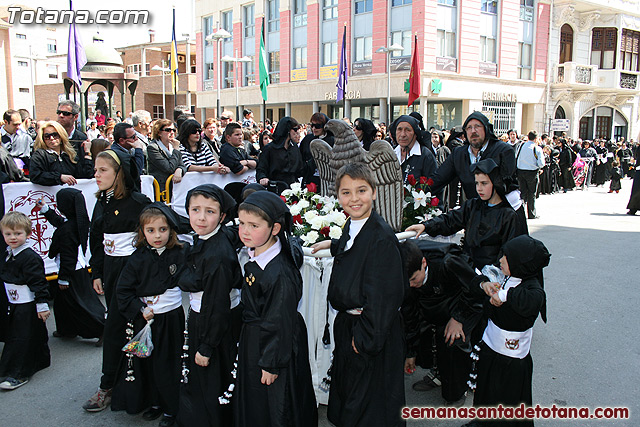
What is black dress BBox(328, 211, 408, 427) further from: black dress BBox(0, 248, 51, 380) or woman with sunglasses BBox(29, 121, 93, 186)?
woman with sunglasses BBox(29, 121, 93, 186)

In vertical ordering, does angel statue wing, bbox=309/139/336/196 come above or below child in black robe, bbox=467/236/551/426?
above

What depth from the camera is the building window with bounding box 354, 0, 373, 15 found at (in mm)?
26895

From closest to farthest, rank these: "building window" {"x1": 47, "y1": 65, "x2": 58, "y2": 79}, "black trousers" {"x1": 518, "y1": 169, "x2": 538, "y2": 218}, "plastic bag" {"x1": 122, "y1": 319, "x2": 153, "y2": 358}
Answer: "plastic bag" {"x1": 122, "y1": 319, "x2": 153, "y2": 358} < "black trousers" {"x1": 518, "y1": 169, "x2": 538, "y2": 218} < "building window" {"x1": 47, "y1": 65, "x2": 58, "y2": 79}

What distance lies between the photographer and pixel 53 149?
5.82m

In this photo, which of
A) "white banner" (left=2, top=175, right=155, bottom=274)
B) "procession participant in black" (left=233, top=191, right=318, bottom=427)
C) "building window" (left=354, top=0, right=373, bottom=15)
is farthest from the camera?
"building window" (left=354, top=0, right=373, bottom=15)

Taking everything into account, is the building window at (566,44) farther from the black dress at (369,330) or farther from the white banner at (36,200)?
the black dress at (369,330)

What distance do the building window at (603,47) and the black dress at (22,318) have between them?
110 ft

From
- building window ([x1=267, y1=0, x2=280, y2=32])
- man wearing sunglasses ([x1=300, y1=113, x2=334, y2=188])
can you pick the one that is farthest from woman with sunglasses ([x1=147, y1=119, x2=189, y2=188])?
building window ([x1=267, y1=0, x2=280, y2=32])

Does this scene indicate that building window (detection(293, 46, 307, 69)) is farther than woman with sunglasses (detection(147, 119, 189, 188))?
Yes

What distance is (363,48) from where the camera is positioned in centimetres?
2744

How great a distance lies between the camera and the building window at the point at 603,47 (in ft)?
99.3

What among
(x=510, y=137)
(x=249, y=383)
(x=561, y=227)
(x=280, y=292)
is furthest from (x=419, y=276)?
(x=510, y=137)

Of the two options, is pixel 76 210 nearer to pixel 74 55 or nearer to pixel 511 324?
pixel 511 324

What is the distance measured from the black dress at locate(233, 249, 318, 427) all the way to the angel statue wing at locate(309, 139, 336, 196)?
6.51 feet
